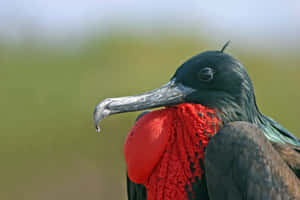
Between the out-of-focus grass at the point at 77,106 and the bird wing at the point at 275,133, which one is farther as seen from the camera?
the out-of-focus grass at the point at 77,106

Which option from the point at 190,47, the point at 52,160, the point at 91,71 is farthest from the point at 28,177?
the point at 190,47

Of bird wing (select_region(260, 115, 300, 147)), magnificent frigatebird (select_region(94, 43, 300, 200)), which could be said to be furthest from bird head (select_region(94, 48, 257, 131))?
bird wing (select_region(260, 115, 300, 147))

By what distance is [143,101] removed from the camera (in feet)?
9.14

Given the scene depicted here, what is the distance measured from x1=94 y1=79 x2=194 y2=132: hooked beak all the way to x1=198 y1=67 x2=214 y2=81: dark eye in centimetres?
9

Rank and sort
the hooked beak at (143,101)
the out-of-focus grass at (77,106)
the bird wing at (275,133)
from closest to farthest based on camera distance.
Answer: the hooked beak at (143,101)
the bird wing at (275,133)
the out-of-focus grass at (77,106)

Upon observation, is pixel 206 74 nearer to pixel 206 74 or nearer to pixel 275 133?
pixel 206 74

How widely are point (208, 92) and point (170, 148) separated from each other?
1.13 feet

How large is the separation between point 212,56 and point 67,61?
18.7ft

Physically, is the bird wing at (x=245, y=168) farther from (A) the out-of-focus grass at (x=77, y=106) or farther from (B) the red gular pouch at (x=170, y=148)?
(A) the out-of-focus grass at (x=77, y=106)

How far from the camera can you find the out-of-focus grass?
6.66 metres

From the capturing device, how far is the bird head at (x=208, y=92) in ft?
9.00

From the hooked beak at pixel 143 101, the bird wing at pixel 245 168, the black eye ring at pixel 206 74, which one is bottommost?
the bird wing at pixel 245 168

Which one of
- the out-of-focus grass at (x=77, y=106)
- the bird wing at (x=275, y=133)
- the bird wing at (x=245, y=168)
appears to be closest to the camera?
the bird wing at (x=245, y=168)

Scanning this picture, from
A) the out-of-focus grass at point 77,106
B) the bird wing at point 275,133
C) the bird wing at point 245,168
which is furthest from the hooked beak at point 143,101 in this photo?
the out-of-focus grass at point 77,106
